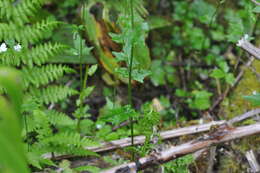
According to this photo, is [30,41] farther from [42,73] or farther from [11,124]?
[11,124]

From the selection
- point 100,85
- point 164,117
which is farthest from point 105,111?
point 164,117

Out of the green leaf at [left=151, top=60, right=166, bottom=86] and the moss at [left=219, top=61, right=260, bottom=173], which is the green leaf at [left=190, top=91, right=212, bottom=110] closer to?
the moss at [left=219, top=61, right=260, bottom=173]

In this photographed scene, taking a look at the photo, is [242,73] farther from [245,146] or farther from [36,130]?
[36,130]

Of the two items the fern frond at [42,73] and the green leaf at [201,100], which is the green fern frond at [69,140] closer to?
the fern frond at [42,73]

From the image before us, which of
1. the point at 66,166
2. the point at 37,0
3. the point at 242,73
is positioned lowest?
the point at 66,166

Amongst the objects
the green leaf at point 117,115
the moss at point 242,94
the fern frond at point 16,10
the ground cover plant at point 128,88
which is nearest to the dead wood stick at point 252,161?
the ground cover plant at point 128,88

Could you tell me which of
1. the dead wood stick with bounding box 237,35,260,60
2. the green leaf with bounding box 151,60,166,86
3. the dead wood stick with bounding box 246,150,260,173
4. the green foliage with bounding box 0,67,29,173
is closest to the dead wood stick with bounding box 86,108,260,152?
the dead wood stick with bounding box 246,150,260,173

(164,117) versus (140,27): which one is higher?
(140,27)
